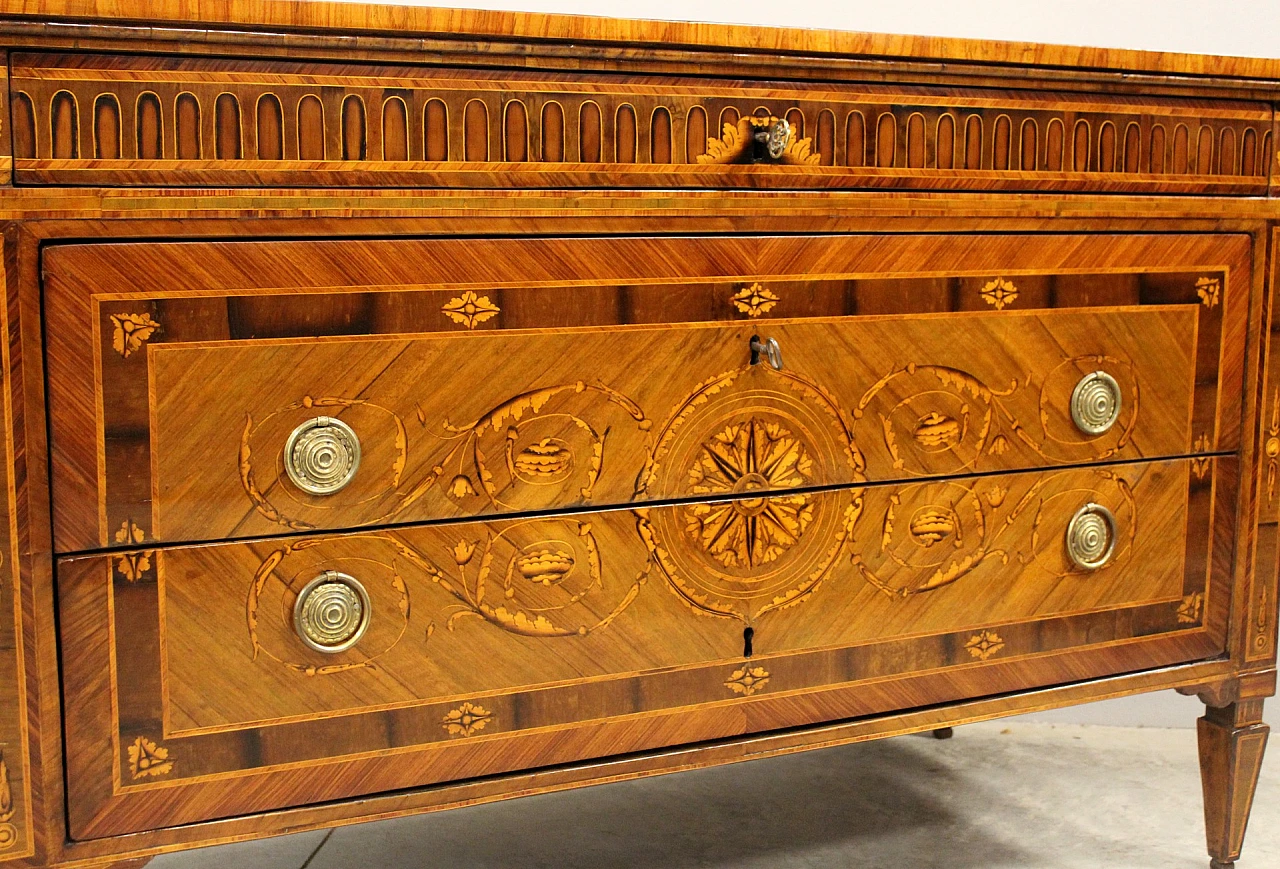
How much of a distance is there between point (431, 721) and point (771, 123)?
2.74 ft

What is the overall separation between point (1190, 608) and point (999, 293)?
0.60 meters

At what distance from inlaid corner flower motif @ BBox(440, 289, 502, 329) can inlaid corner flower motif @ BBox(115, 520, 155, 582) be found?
1.35 feet

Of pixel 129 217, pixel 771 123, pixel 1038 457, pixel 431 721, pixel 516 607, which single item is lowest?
pixel 431 721

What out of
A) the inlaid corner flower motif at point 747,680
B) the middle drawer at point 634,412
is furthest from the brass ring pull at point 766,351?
the inlaid corner flower motif at point 747,680

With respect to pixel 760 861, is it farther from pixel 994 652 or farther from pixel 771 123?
pixel 771 123

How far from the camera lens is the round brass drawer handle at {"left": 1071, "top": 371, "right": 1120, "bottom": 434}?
69.9 inches

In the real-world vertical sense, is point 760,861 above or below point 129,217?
below

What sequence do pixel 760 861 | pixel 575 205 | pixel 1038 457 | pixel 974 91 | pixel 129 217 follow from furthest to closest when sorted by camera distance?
1. pixel 760 861
2. pixel 1038 457
3. pixel 974 91
4. pixel 575 205
5. pixel 129 217

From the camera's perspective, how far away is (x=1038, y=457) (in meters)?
1.77

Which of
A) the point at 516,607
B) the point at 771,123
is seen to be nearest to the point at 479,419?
the point at 516,607

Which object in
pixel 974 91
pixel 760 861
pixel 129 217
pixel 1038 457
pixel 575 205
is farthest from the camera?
pixel 760 861

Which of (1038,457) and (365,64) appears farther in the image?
(1038,457)

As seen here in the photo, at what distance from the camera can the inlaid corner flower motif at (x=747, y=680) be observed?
1.65 metres

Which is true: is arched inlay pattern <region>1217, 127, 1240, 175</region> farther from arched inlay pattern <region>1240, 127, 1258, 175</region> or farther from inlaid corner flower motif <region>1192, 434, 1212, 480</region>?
inlaid corner flower motif <region>1192, 434, 1212, 480</region>
